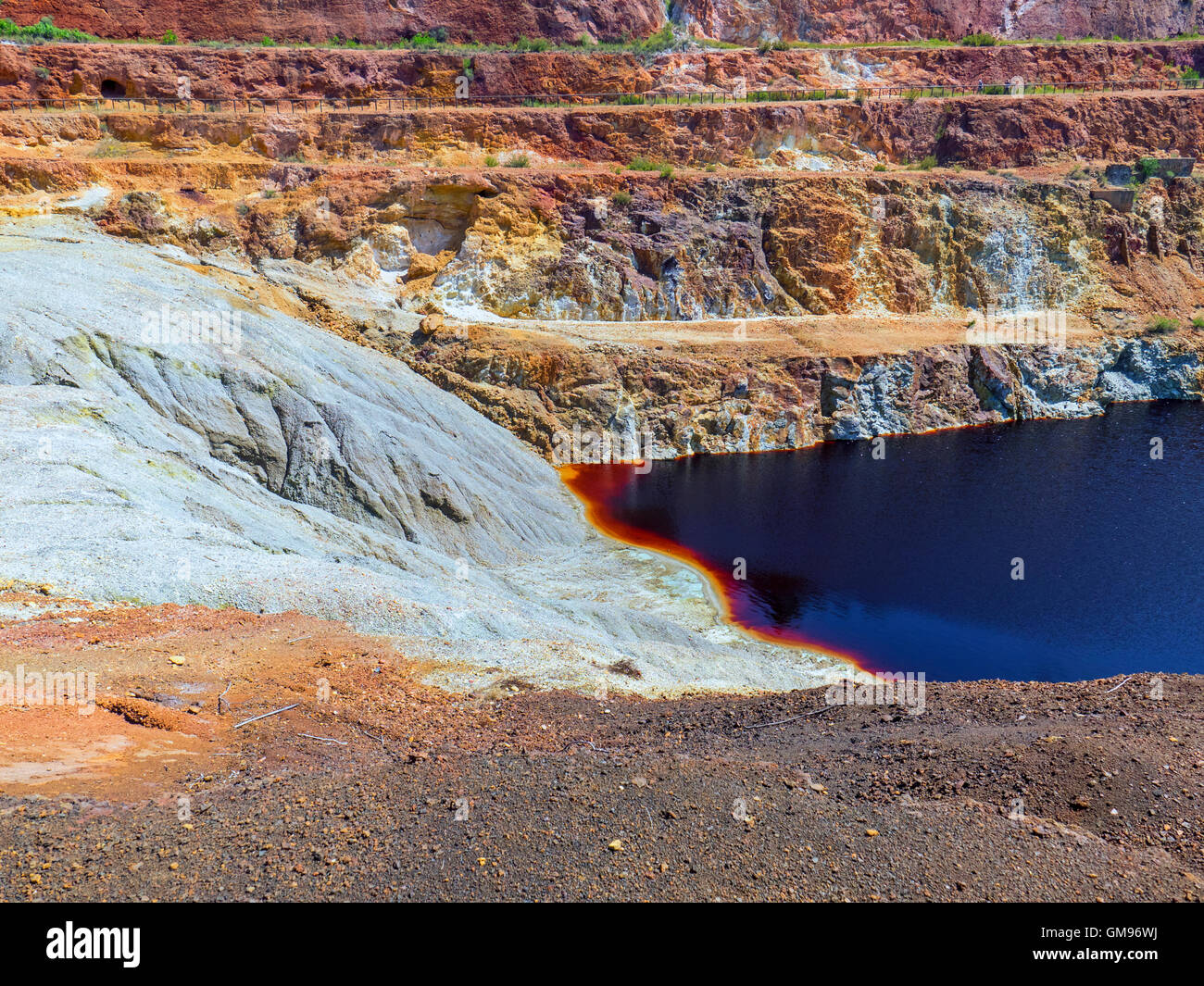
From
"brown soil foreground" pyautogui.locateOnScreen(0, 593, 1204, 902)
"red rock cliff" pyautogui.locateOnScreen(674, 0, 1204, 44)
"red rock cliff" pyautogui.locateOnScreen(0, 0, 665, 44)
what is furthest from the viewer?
"red rock cliff" pyautogui.locateOnScreen(674, 0, 1204, 44)

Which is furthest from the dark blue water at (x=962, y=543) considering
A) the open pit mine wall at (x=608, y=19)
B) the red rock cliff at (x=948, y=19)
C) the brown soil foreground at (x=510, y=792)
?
the red rock cliff at (x=948, y=19)

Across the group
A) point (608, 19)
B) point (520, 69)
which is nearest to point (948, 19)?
point (608, 19)

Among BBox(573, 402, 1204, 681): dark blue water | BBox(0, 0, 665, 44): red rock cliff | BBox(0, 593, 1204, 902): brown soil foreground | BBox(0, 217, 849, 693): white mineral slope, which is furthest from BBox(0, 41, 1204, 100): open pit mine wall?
BBox(0, 593, 1204, 902): brown soil foreground

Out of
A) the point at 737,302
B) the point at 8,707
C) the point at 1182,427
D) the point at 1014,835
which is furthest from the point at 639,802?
the point at 1182,427

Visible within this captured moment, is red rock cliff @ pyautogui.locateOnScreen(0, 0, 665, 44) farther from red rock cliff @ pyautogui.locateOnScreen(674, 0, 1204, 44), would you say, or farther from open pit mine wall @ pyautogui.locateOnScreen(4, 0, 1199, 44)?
red rock cliff @ pyautogui.locateOnScreen(674, 0, 1204, 44)

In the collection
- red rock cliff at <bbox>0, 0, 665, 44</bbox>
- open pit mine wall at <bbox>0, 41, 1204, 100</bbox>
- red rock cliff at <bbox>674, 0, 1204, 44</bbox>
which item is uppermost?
red rock cliff at <bbox>674, 0, 1204, 44</bbox>

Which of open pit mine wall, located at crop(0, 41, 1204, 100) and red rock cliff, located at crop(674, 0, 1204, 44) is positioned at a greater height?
red rock cliff, located at crop(674, 0, 1204, 44)

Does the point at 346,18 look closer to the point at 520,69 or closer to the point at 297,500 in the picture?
the point at 520,69
